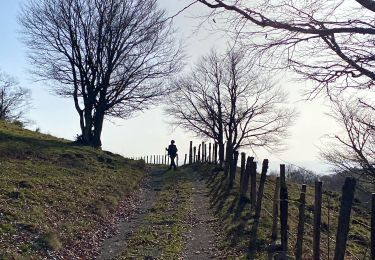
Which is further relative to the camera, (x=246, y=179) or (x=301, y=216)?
(x=246, y=179)

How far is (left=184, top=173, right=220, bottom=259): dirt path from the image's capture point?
40.1 feet

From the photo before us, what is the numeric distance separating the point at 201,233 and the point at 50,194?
5.08 meters

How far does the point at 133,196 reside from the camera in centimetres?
2131

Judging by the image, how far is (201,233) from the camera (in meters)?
14.5

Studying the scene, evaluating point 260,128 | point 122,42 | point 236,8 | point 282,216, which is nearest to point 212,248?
point 282,216

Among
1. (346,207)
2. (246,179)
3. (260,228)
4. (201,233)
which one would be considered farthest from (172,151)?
(346,207)

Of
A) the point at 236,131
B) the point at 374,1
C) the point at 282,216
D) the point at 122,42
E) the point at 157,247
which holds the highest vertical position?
the point at 122,42

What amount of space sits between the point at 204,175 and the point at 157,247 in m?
17.3

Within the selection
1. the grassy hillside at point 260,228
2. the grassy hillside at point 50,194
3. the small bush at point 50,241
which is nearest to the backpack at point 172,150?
the grassy hillside at point 50,194

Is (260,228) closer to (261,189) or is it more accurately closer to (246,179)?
(261,189)

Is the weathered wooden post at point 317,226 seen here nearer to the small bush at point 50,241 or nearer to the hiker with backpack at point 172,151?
the small bush at point 50,241

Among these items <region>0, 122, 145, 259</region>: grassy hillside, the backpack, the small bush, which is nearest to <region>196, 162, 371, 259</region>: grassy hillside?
<region>0, 122, 145, 259</region>: grassy hillside

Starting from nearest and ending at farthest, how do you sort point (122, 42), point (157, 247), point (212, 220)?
point (157, 247)
point (212, 220)
point (122, 42)

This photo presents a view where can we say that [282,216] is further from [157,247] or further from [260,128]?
[260,128]
